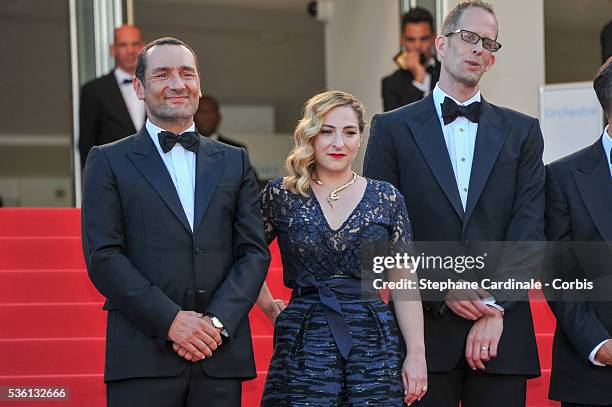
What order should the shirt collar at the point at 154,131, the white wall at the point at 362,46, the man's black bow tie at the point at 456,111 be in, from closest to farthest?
1. the shirt collar at the point at 154,131
2. the man's black bow tie at the point at 456,111
3. the white wall at the point at 362,46

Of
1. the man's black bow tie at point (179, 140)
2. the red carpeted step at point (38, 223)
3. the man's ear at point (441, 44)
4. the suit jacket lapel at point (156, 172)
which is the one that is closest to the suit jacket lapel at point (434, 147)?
the man's ear at point (441, 44)

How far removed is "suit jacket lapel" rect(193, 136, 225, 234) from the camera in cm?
380

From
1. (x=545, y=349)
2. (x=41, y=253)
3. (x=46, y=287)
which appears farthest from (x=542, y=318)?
(x=41, y=253)

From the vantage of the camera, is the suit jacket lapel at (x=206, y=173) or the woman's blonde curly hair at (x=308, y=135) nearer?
the suit jacket lapel at (x=206, y=173)

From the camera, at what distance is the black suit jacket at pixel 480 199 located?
4.00 m

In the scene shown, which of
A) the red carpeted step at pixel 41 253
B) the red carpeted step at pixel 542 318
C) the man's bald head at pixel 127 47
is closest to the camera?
the red carpeted step at pixel 542 318

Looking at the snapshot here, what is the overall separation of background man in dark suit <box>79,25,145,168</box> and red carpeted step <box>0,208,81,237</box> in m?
0.56

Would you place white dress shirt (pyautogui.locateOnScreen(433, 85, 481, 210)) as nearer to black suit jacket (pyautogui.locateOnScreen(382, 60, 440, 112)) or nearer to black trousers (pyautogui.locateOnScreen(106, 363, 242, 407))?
black trousers (pyautogui.locateOnScreen(106, 363, 242, 407))

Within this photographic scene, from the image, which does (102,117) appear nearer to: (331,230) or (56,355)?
(56,355)

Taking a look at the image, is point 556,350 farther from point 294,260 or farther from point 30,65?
point 30,65

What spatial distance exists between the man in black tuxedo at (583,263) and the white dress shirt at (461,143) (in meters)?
0.35

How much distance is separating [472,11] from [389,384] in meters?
1.48

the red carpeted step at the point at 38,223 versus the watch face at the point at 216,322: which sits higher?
the red carpeted step at the point at 38,223

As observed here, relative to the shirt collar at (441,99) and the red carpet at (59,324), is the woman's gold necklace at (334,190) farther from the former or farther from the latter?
the red carpet at (59,324)
